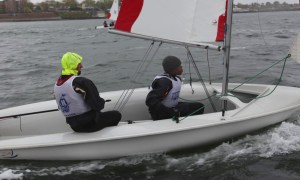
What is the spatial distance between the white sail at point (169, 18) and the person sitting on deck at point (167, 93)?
297 millimetres

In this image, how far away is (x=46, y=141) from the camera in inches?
147

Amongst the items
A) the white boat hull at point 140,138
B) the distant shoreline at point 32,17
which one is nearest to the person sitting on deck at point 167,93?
the white boat hull at point 140,138

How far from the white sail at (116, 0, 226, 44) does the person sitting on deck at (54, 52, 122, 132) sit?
2.22 feet

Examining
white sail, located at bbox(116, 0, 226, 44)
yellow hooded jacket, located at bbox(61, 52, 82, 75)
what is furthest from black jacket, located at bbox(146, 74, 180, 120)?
yellow hooded jacket, located at bbox(61, 52, 82, 75)

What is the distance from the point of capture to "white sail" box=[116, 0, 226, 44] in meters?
3.89

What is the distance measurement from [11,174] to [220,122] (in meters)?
2.16

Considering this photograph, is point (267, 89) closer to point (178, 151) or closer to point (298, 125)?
point (298, 125)

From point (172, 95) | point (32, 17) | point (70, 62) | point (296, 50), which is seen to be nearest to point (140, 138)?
point (172, 95)

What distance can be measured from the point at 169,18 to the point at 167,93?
0.79 meters

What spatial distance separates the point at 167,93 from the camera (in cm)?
405

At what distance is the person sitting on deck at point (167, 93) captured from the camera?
400cm

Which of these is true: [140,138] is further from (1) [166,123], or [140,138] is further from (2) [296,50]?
(2) [296,50]

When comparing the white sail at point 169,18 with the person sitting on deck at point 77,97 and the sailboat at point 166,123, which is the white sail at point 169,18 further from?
the person sitting on deck at point 77,97

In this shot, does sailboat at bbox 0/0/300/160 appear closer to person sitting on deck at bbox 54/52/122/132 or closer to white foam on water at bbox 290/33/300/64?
person sitting on deck at bbox 54/52/122/132
